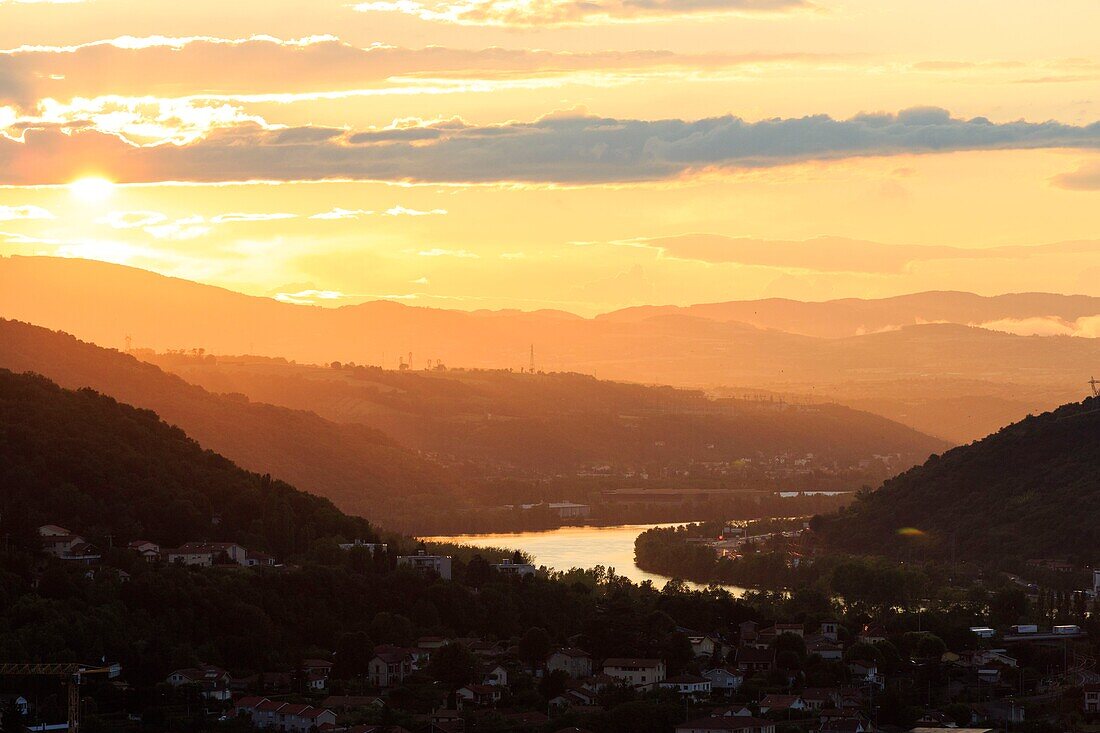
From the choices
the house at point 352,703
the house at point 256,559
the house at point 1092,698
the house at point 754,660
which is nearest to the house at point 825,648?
the house at point 754,660

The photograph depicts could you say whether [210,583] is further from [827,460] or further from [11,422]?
[827,460]

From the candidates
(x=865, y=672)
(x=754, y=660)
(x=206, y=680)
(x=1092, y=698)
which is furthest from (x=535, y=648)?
(x=1092, y=698)

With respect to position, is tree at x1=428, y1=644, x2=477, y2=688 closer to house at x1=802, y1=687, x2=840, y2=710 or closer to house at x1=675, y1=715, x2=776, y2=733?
house at x1=675, y1=715, x2=776, y2=733

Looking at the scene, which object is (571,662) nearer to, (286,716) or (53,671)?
(286,716)

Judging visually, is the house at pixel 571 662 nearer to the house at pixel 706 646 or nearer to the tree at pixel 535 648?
the tree at pixel 535 648

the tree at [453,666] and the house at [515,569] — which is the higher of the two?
the house at [515,569]

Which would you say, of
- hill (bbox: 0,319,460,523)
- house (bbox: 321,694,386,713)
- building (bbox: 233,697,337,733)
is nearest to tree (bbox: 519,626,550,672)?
house (bbox: 321,694,386,713)
